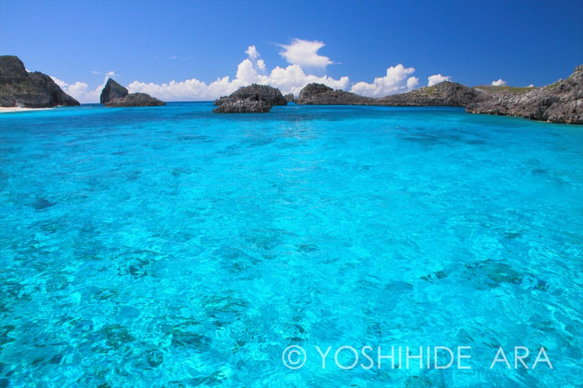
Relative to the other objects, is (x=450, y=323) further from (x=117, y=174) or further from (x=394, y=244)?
(x=117, y=174)

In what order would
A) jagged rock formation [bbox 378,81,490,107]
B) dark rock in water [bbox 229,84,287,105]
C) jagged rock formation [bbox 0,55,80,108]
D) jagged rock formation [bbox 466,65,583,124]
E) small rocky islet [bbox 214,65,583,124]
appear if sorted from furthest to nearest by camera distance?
jagged rock formation [bbox 378,81,490,107] → jagged rock formation [bbox 0,55,80,108] → dark rock in water [bbox 229,84,287,105] → small rocky islet [bbox 214,65,583,124] → jagged rock formation [bbox 466,65,583,124]

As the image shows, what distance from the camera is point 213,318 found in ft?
13.9

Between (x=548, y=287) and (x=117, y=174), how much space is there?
44.9ft

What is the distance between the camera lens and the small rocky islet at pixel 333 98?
3152 cm

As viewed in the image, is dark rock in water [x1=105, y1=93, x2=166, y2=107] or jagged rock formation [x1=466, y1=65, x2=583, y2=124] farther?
dark rock in water [x1=105, y1=93, x2=166, y2=107]

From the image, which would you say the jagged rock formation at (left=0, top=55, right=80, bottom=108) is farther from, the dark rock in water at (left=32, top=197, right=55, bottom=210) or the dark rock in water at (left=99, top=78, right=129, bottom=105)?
the dark rock in water at (left=32, top=197, right=55, bottom=210)

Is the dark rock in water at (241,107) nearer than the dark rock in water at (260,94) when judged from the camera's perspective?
Yes

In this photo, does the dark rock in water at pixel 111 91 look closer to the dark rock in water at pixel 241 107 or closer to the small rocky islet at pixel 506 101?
the small rocky islet at pixel 506 101

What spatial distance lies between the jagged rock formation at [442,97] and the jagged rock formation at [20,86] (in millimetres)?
110526

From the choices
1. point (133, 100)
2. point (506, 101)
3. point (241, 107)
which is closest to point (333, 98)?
point (133, 100)

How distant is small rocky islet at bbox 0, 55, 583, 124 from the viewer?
3152cm

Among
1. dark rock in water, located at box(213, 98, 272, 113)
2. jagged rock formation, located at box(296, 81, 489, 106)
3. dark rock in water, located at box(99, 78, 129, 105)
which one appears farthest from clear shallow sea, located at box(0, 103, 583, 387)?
dark rock in water, located at box(99, 78, 129, 105)

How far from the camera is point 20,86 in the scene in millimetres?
78438

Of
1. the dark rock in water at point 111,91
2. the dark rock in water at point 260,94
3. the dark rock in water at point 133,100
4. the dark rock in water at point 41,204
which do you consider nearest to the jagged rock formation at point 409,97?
the dark rock in water at point 260,94
